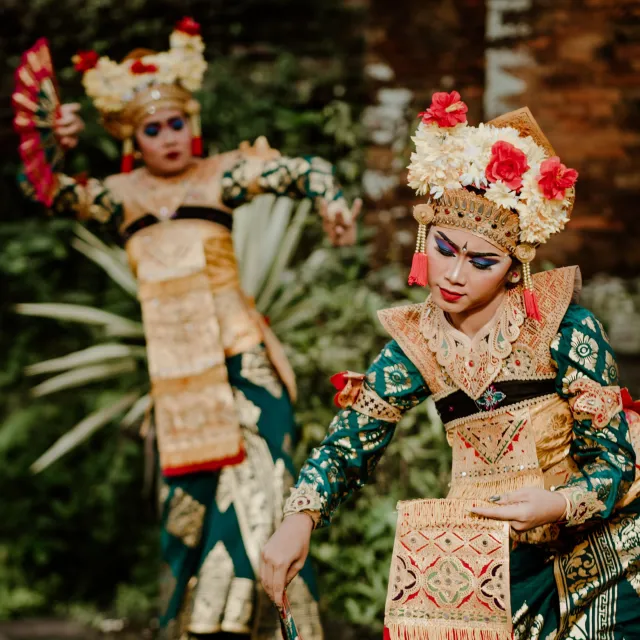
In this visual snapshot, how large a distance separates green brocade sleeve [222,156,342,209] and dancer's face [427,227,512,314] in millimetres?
1394

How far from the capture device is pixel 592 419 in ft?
8.10

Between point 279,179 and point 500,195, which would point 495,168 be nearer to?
point 500,195

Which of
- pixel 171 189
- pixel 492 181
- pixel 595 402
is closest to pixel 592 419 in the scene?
pixel 595 402

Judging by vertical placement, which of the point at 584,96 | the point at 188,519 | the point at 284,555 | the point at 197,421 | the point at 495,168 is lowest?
the point at 188,519

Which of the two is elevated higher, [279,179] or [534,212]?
[534,212]

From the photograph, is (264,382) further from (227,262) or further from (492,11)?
(492,11)

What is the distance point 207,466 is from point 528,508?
73.2 inches

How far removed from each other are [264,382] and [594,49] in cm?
232

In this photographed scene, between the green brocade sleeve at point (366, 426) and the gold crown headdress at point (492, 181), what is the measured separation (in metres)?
0.23

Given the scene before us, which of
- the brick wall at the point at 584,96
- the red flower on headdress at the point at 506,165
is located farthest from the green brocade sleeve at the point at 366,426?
the brick wall at the point at 584,96

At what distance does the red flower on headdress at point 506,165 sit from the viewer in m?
2.55

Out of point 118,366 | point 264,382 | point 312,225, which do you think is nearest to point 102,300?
point 118,366

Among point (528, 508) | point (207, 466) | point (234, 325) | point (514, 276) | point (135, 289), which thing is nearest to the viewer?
point (528, 508)

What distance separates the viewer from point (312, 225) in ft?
19.2
